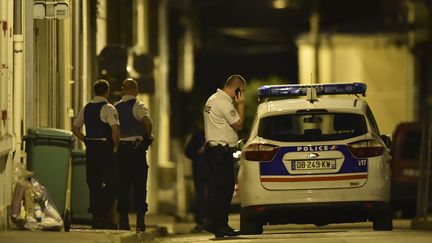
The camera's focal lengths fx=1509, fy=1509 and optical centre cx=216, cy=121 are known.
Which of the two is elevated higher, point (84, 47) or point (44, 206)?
point (84, 47)

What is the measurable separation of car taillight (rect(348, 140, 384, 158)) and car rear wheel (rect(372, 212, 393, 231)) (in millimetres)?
930

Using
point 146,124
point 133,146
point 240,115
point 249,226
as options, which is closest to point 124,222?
point 133,146

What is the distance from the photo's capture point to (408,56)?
56.1 meters

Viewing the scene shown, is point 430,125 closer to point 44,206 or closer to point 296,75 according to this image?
point 44,206

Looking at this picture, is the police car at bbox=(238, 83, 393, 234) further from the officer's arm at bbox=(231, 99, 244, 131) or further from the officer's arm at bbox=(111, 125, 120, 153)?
the officer's arm at bbox=(111, 125, 120, 153)

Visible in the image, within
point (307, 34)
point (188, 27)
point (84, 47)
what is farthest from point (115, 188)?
point (307, 34)

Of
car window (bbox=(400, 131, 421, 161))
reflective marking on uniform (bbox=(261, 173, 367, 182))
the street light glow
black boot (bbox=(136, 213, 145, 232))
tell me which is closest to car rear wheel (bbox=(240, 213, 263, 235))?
reflective marking on uniform (bbox=(261, 173, 367, 182))

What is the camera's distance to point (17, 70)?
17.2 m

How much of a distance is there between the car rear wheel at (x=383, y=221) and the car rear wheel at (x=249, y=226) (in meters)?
1.38

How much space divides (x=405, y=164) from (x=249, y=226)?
8.52 meters

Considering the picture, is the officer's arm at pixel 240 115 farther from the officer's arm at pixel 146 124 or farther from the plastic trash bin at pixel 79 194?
the plastic trash bin at pixel 79 194

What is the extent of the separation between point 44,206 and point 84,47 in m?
6.63

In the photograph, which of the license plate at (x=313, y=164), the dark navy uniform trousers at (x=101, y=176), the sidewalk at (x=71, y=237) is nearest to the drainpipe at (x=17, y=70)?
the dark navy uniform trousers at (x=101, y=176)

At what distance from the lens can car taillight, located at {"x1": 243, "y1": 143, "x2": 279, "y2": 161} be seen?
17.1 metres
